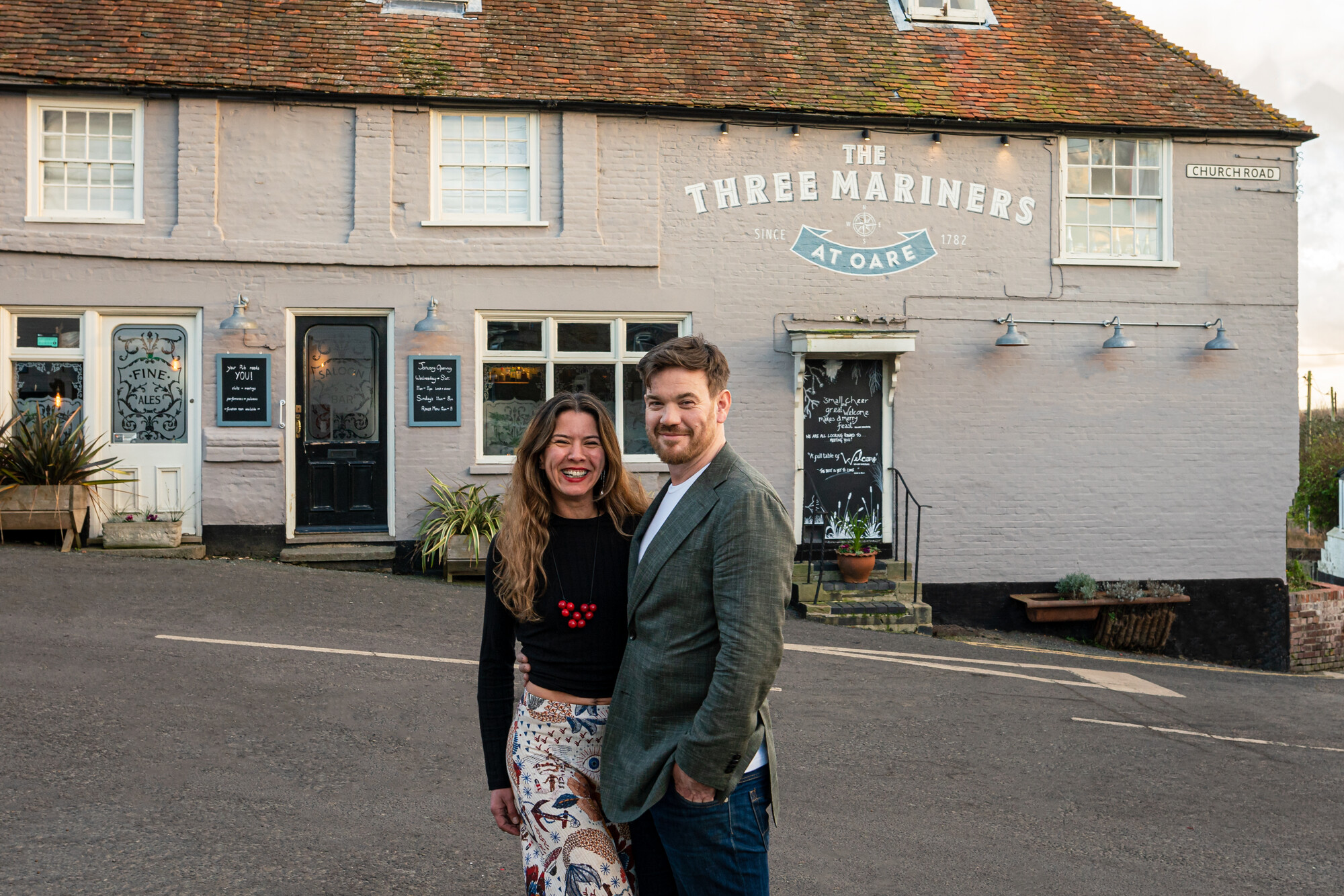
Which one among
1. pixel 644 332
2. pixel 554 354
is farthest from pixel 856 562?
pixel 554 354

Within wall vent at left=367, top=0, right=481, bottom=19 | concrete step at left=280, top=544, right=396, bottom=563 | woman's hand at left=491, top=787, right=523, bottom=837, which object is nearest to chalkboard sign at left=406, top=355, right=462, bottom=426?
concrete step at left=280, top=544, right=396, bottom=563

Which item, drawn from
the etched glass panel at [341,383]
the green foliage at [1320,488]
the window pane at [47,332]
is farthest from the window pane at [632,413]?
the green foliage at [1320,488]

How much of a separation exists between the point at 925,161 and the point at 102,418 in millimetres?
9645

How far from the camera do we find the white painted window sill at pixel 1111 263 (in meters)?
12.8

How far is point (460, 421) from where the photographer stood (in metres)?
12.0

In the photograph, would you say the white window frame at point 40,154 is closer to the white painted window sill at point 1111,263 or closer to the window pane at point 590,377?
the window pane at point 590,377

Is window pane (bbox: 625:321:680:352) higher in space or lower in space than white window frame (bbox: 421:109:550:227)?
lower

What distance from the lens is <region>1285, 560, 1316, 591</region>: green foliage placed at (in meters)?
13.6

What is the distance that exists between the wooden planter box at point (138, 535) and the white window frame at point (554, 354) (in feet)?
10.8

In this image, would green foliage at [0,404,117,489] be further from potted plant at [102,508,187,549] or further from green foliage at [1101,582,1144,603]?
green foliage at [1101,582,1144,603]

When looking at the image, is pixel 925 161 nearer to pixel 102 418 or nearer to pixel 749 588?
pixel 102 418

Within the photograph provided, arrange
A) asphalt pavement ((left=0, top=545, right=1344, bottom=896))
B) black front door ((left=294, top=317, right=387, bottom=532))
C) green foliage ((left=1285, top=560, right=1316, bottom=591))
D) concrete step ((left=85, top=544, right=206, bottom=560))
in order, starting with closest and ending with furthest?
asphalt pavement ((left=0, top=545, right=1344, bottom=896)) → concrete step ((left=85, top=544, right=206, bottom=560)) → black front door ((left=294, top=317, right=387, bottom=532)) → green foliage ((left=1285, top=560, right=1316, bottom=591))

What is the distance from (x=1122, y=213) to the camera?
13.1 meters

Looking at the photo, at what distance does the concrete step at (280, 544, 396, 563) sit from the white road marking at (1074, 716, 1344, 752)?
7.26 meters
